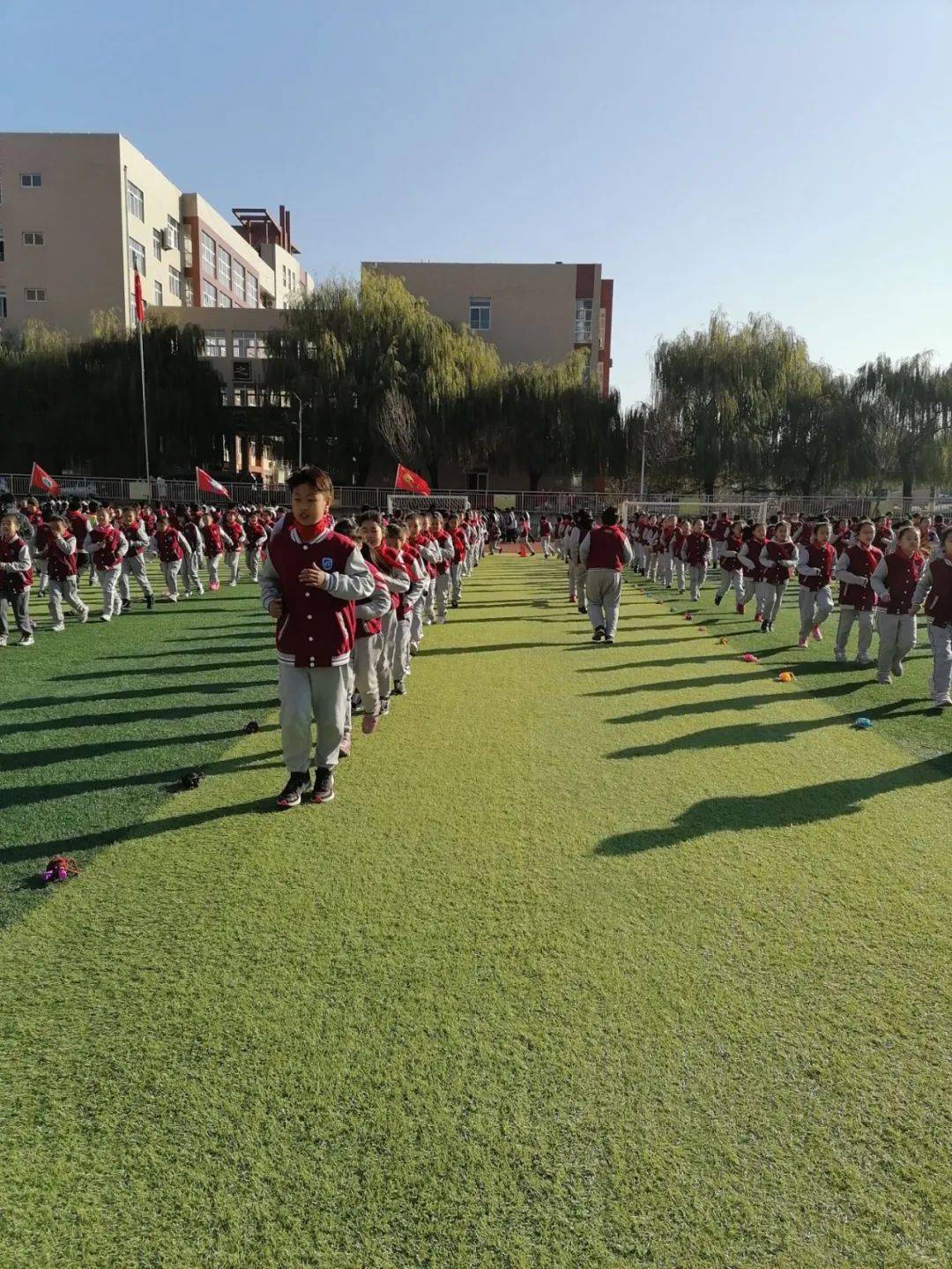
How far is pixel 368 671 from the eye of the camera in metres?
7.26

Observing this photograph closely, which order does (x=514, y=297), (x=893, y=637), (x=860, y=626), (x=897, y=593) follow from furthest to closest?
(x=514, y=297), (x=860, y=626), (x=893, y=637), (x=897, y=593)

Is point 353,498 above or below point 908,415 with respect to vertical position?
below

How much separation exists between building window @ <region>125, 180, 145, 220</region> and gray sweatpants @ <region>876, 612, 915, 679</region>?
55.6 m

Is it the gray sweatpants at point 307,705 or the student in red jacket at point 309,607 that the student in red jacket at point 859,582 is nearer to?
the student in red jacket at point 309,607

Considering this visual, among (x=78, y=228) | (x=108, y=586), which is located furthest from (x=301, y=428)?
(x=108, y=586)

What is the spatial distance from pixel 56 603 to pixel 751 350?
44033mm

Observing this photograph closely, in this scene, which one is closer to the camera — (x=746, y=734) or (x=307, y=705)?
(x=307, y=705)

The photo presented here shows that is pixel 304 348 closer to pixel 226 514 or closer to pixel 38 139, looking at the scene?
pixel 38 139

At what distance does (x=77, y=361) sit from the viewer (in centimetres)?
4659

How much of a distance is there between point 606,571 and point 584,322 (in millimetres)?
50228

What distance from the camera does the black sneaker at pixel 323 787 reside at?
Answer: 5750 millimetres

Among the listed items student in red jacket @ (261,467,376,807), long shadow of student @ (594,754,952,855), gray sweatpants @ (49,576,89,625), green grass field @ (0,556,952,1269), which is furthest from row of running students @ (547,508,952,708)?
gray sweatpants @ (49,576,89,625)

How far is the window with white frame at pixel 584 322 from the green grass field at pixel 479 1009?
55.2 meters

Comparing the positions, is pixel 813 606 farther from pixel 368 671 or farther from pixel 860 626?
pixel 368 671
